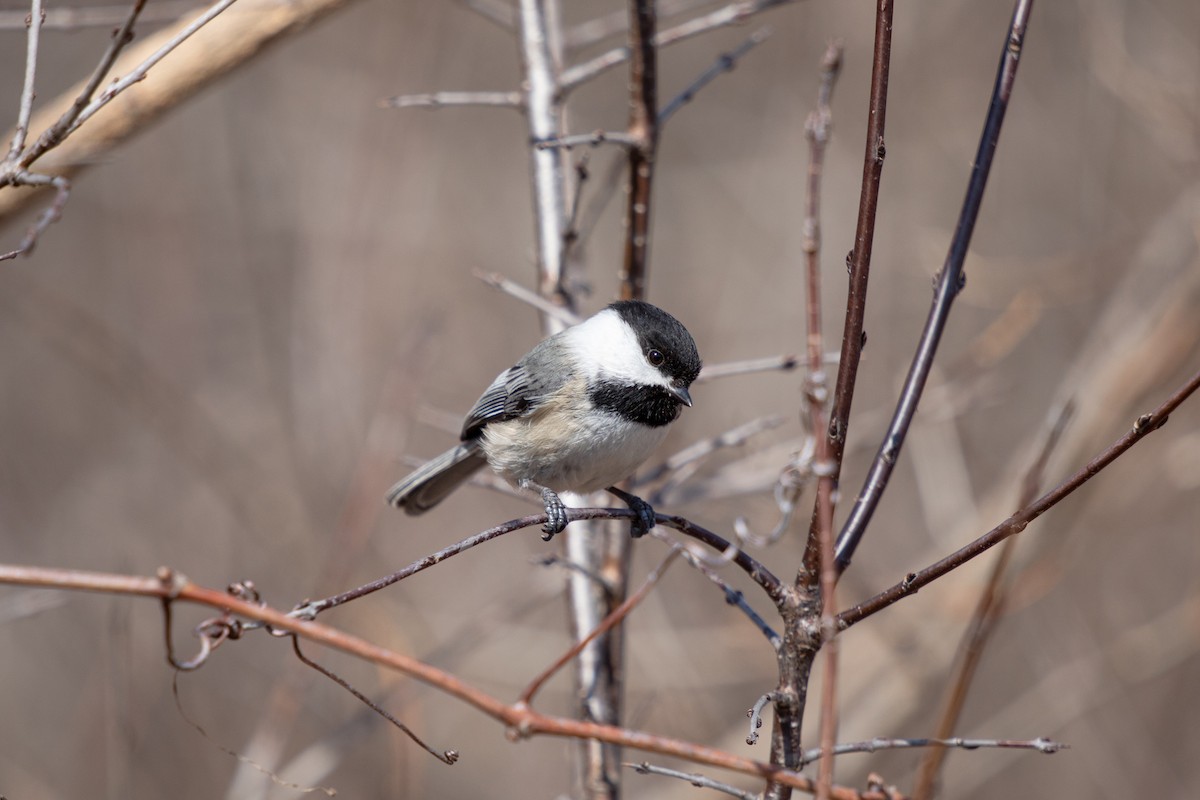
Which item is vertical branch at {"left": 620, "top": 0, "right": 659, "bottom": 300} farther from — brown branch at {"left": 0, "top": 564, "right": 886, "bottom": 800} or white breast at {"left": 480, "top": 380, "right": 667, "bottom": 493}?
brown branch at {"left": 0, "top": 564, "right": 886, "bottom": 800}

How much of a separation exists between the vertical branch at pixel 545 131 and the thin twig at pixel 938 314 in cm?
153

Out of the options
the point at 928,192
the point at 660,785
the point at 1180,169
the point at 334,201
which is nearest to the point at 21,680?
the point at 334,201

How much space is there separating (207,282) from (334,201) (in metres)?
0.94

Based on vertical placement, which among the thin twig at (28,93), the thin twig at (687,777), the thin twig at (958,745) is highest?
the thin twig at (28,93)

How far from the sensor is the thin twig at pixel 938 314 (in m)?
1.67

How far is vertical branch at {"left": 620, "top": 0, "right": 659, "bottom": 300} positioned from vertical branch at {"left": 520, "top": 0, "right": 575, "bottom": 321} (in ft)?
0.87

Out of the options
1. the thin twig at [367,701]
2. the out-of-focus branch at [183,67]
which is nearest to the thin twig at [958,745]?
the thin twig at [367,701]

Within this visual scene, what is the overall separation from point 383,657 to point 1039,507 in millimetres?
921

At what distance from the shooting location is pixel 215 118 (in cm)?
571

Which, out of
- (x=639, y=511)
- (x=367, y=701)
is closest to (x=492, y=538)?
(x=367, y=701)

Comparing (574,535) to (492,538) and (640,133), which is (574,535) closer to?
(640,133)

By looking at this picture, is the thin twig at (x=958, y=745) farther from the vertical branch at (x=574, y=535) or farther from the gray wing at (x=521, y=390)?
the gray wing at (x=521, y=390)

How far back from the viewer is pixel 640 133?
2.83 meters

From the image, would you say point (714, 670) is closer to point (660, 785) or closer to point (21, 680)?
point (660, 785)
